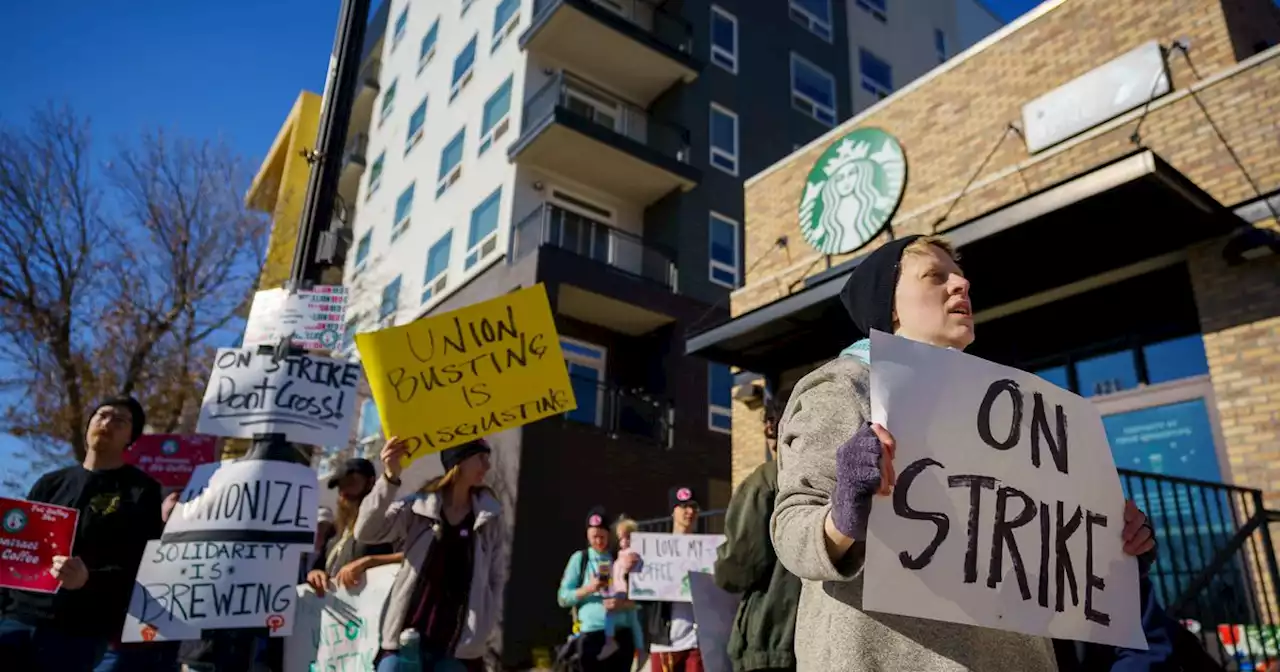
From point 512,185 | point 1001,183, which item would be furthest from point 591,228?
point 1001,183

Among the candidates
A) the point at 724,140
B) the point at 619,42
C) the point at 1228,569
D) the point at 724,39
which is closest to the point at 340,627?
the point at 1228,569

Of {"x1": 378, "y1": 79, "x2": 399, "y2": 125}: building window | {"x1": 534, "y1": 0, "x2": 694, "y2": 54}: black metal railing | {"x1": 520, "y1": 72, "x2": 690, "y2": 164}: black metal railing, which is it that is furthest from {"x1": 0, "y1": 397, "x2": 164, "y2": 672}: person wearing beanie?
{"x1": 378, "y1": 79, "x2": 399, "y2": 125}: building window

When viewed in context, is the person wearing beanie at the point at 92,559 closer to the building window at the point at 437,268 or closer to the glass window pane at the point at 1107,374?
the glass window pane at the point at 1107,374

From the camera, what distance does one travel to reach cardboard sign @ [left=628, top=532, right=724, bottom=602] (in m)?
7.05

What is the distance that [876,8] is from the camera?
2741 centimetres

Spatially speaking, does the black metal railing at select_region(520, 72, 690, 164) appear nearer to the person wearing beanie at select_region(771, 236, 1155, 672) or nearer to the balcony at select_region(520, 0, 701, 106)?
the balcony at select_region(520, 0, 701, 106)

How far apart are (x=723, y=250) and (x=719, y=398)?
154 inches

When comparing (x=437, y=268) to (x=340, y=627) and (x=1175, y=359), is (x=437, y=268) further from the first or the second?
(x=340, y=627)

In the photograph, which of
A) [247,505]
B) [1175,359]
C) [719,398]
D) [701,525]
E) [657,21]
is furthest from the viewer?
[657,21]

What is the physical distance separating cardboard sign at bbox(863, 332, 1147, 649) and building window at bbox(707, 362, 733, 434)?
16.6 m

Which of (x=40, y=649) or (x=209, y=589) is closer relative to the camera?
(x=40, y=649)

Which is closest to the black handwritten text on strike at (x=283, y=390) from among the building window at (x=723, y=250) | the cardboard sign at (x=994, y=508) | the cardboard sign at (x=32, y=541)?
the cardboard sign at (x=32, y=541)

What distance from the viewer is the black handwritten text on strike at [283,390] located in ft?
16.1

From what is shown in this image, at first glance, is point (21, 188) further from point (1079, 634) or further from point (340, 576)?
point (1079, 634)
